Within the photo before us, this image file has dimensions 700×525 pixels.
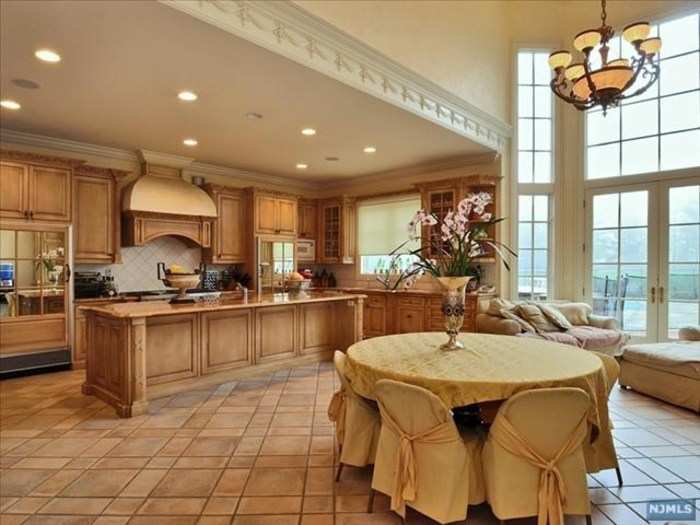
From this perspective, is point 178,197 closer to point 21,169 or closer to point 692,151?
point 21,169

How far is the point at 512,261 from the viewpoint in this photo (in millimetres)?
6297

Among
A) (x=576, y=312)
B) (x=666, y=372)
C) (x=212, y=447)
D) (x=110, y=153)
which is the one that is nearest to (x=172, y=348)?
(x=212, y=447)

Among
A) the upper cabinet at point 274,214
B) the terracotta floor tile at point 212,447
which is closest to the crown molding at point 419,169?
the upper cabinet at point 274,214

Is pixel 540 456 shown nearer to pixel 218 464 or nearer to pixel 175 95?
pixel 218 464

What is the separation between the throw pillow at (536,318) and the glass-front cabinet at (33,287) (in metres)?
5.56

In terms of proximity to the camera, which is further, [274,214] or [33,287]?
[274,214]

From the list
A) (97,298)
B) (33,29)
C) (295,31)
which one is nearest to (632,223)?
(295,31)

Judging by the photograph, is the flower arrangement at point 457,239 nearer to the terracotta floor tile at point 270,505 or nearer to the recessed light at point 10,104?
the terracotta floor tile at point 270,505

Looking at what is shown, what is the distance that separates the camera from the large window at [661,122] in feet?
18.0

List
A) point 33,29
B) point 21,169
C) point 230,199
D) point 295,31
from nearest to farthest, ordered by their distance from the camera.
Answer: point 33,29 < point 295,31 < point 21,169 < point 230,199

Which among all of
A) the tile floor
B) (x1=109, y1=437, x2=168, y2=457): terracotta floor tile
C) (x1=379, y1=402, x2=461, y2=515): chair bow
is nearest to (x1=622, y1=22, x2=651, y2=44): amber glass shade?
the tile floor

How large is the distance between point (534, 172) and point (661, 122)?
1664mm

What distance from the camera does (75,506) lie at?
2.27 metres

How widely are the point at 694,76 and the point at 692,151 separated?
1.01 m
